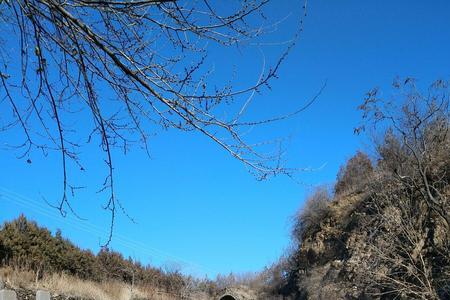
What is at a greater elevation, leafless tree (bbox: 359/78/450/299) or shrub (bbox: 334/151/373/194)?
shrub (bbox: 334/151/373/194)

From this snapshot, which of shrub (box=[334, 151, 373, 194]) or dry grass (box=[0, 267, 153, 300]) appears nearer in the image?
dry grass (box=[0, 267, 153, 300])

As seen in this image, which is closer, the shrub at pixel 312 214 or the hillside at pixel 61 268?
the hillside at pixel 61 268

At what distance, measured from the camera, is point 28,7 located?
4.68 meters

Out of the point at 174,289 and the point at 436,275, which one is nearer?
the point at 436,275

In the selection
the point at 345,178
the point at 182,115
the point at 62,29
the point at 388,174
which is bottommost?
the point at 182,115

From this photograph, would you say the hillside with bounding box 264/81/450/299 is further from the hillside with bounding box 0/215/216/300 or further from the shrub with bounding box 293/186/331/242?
the hillside with bounding box 0/215/216/300

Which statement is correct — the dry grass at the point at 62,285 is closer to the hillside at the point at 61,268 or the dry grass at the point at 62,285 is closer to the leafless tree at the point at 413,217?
the hillside at the point at 61,268

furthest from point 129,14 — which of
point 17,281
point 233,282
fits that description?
point 233,282

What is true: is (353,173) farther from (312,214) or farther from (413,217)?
(413,217)

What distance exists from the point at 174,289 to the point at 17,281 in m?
16.1

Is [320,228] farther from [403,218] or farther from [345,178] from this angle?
[403,218]

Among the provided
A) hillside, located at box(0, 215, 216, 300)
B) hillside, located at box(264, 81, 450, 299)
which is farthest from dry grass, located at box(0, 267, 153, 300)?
hillside, located at box(264, 81, 450, 299)

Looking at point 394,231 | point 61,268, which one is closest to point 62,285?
point 61,268

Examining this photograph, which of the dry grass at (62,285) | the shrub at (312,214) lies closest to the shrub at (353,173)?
the shrub at (312,214)
